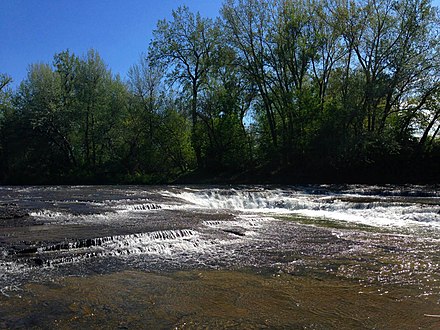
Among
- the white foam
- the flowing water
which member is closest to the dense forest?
the white foam

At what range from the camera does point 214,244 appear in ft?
26.6

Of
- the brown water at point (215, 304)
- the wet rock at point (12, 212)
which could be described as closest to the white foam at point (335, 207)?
the wet rock at point (12, 212)

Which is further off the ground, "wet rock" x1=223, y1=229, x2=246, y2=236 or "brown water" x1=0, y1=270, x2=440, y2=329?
→ "wet rock" x1=223, y1=229, x2=246, y2=236

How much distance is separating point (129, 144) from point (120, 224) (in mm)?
30740

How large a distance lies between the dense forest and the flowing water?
17.9 m

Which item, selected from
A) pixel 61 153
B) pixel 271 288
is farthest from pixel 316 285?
pixel 61 153

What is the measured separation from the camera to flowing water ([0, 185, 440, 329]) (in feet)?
14.4

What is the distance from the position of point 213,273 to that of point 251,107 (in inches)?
1362

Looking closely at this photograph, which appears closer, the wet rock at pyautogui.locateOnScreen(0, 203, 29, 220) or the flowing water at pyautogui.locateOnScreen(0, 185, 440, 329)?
the flowing water at pyautogui.locateOnScreen(0, 185, 440, 329)

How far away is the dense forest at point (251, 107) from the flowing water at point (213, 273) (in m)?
17.9

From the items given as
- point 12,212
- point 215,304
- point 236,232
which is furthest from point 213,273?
point 12,212

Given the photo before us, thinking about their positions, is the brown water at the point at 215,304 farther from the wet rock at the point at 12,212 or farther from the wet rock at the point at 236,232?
the wet rock at the point at 12,212

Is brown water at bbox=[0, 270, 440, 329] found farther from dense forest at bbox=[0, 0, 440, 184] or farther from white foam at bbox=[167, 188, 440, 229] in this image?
dense forest at bbox=[0, 0, 440, 184]

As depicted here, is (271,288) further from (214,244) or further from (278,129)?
(278,129)
